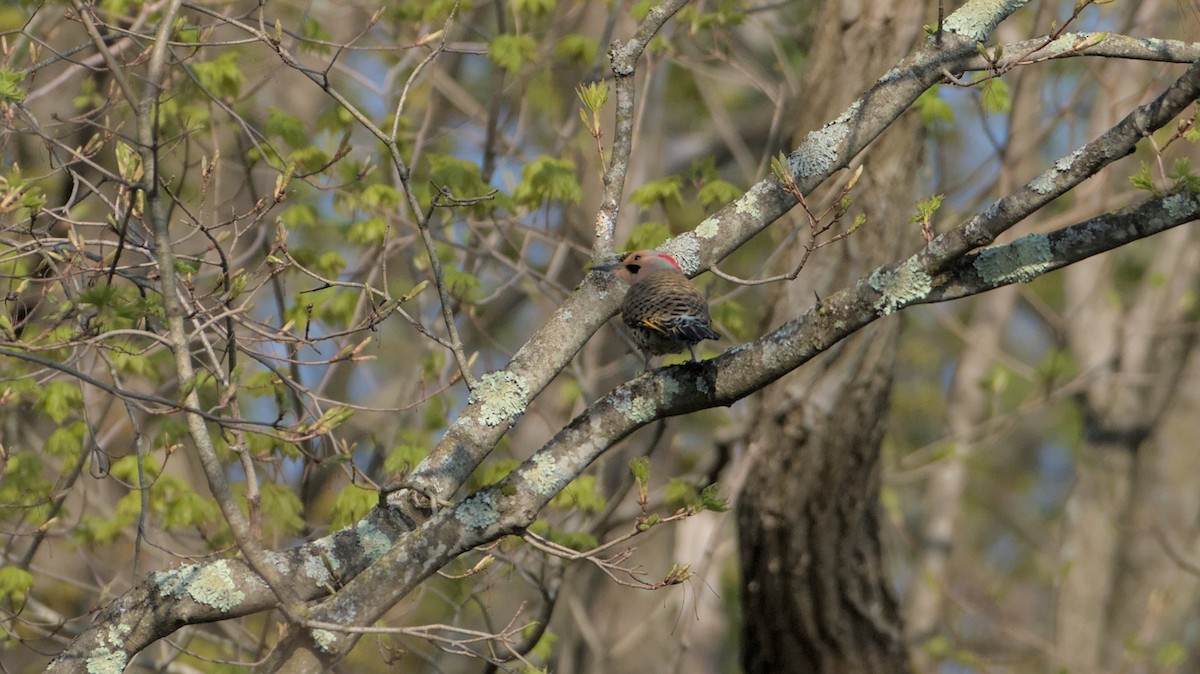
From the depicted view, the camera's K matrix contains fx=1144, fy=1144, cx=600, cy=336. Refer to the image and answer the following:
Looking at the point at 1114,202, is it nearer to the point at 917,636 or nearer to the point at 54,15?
the point at 917,636

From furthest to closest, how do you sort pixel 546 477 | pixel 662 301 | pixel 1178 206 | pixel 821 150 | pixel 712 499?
pixel 662 301, pixel 821 150, pixel 712 499, pixel 546 477, pixel 1178 206

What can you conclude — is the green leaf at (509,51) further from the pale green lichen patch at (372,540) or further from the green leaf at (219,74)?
the pale green lichen patch at (372,540)

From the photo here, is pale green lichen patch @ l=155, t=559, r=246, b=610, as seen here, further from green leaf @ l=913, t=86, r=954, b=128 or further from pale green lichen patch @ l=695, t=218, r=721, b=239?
green leaf @ l=913, t=86, r=954, b=128

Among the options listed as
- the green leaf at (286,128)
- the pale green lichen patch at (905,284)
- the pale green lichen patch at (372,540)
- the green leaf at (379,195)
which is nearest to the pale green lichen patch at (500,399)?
the pale green lichen patch at (372,540)

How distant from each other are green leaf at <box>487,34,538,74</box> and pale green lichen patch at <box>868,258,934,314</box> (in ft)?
12.1

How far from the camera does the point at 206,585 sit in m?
3.62

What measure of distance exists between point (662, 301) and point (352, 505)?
80.2 inches

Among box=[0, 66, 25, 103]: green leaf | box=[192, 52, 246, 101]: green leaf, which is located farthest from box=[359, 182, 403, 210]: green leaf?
box=[0, 66, 25, 103]: green leaf

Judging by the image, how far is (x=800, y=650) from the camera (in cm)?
717

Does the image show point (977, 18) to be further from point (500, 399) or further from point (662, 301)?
point (500, 399)

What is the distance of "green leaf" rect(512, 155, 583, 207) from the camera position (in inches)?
245

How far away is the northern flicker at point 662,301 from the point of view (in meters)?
4.35

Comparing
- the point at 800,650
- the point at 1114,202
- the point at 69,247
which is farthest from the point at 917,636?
the point at 69,247

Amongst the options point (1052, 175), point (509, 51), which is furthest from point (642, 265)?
point (509, 51)
